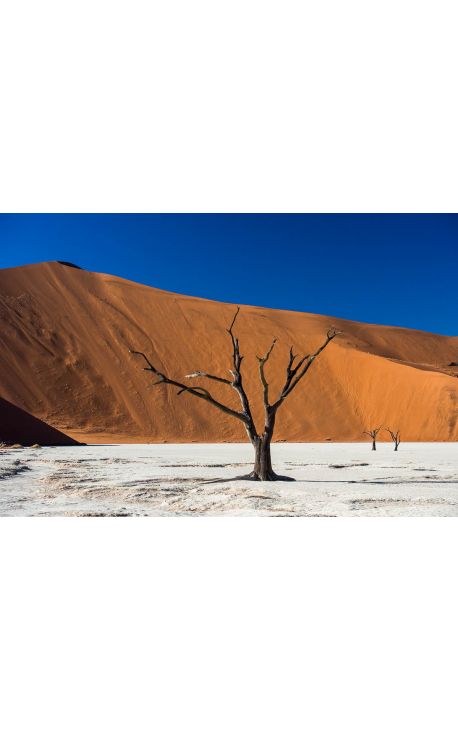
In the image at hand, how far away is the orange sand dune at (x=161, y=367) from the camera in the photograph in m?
35.9

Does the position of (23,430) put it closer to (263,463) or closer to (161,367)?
(263,463)

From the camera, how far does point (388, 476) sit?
1237cm

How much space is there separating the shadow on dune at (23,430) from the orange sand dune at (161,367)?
26.0 feet

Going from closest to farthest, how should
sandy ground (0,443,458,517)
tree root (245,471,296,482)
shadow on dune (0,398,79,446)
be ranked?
sandy ground (0,443,458,517) → tree root (245,471,296,482) → shadow on dune (0,398,79,446)

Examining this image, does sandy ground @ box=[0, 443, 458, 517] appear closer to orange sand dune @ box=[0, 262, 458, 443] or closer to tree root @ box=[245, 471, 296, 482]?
tree root @ box=[245, 471, 296, 482]

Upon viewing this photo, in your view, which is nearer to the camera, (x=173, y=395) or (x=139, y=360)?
(x=173, y=395)

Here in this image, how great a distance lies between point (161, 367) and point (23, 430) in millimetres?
20398

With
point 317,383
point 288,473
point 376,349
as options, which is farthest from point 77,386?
point 376,349

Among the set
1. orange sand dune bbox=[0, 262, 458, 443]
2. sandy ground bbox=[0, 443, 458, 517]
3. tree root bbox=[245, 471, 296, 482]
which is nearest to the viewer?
sandy ground bbox=[0, 443, 458, 517]

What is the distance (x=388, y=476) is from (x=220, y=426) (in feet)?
82.6

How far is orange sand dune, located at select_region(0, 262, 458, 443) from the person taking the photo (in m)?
35.9

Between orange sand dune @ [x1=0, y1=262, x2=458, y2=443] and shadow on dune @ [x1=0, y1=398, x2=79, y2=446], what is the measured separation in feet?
26.0

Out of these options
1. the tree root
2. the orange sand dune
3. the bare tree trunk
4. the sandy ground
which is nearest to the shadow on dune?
the orange sand dune

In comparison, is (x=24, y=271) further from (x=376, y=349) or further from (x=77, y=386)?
(x=376, y=349)
